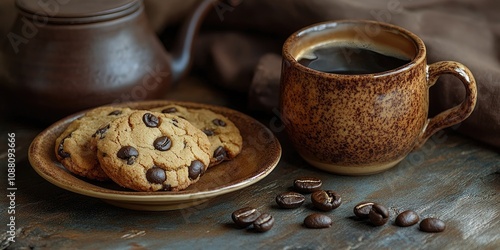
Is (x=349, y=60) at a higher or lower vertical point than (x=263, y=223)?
higher

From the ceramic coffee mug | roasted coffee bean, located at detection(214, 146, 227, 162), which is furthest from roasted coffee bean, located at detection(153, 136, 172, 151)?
the ceramic coffee mug

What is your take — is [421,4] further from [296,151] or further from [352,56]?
[296,151]

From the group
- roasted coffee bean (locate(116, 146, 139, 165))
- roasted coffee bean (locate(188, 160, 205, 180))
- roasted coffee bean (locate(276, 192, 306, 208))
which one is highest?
roasted coffee bean (locate(116, 146, 139, 165))

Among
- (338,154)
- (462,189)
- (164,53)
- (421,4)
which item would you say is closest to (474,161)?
(462,189)

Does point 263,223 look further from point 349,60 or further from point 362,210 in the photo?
point 349,60

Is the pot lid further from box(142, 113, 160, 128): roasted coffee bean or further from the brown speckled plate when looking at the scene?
box(142, 113, 160, 128): roasted coffee bean

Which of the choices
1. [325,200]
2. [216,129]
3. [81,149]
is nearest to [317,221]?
[325,200]
